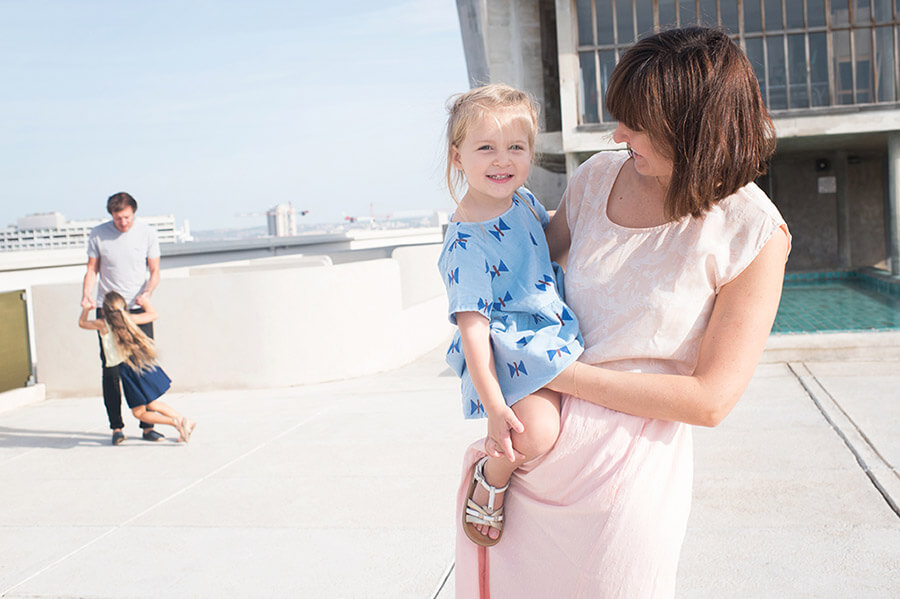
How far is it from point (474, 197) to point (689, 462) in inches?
29.5

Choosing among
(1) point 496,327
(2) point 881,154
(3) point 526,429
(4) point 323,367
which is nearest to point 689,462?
(3) point 526,429

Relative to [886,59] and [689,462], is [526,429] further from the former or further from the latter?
[886,59]

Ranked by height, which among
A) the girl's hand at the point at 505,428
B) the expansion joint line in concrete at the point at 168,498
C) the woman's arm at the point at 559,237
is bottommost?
the expansion joint line in concrete at the point at 168,498

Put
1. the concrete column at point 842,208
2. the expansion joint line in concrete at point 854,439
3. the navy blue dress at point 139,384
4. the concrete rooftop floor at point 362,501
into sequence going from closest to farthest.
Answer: the concrete rooftop floor at point 362,501
the expansion joint line in concrete at point 854,439
the navy blue dress at point 139,384
the concrete column at point 842,208

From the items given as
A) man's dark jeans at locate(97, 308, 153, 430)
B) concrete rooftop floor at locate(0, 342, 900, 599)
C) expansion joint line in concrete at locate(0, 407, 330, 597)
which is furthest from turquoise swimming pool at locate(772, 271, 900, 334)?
man's dark jeans at locate(97, 308, 153, 430)

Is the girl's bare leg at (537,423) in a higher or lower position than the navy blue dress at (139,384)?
higher

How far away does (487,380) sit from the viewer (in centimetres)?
172

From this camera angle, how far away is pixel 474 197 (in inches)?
76.8

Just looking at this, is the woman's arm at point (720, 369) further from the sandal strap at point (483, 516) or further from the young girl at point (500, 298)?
the sandal strap at point (483, 516)

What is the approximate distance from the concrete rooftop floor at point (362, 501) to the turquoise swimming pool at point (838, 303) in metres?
3.85

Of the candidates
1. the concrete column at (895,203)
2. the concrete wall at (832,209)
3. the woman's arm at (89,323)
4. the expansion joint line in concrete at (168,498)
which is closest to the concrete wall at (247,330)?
the expansion joint line in concrete at (168,498)

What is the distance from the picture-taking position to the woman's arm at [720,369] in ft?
5.25

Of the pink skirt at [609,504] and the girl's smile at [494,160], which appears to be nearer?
the pink skirt at [609,504]

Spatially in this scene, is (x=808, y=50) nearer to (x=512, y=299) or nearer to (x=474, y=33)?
(x=474, y=33)
